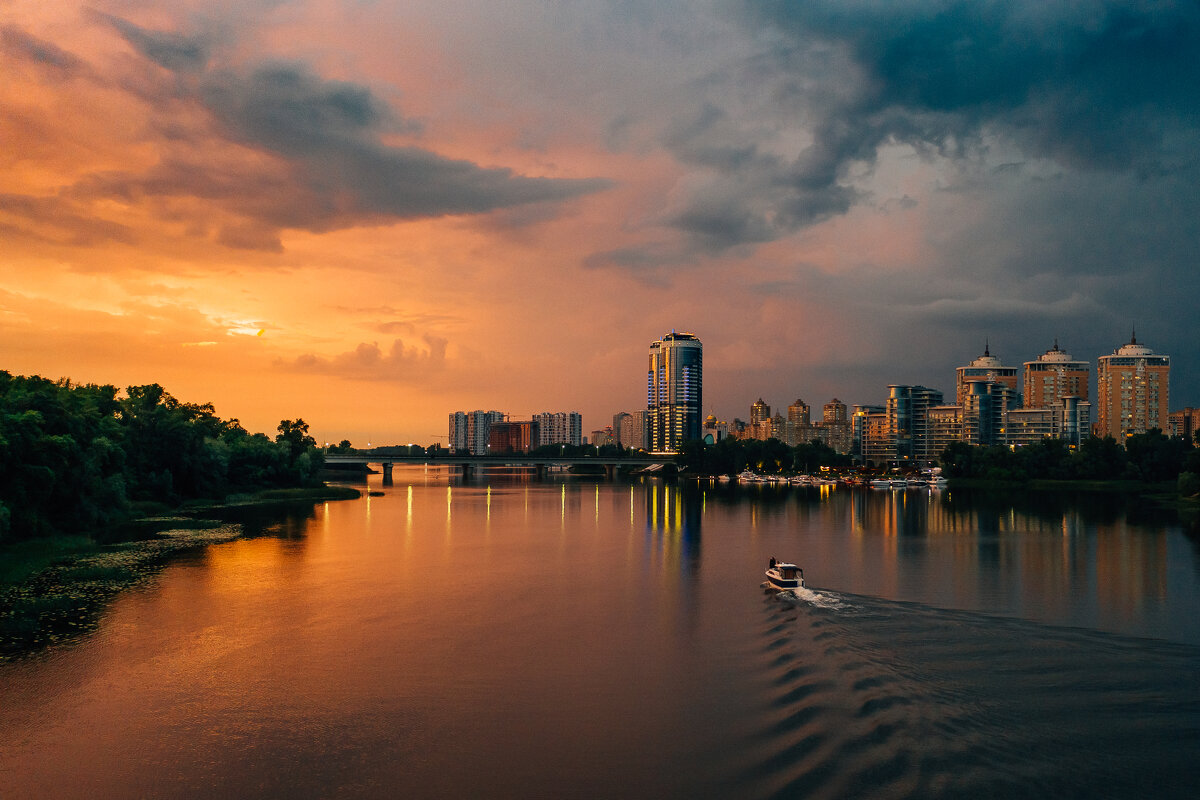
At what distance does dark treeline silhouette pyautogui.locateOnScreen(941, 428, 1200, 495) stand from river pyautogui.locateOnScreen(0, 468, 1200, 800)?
10057 cm

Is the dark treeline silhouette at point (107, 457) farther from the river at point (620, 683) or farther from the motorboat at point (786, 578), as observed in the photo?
the motorboat at point (786, 578)

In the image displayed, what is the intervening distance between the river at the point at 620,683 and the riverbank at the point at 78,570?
185 cm

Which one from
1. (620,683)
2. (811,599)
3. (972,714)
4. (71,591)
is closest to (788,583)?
(811,599)

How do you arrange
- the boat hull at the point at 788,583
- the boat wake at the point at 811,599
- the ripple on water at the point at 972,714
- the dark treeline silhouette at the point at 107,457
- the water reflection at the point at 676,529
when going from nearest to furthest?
the ripple on water at the point at 972,714 < the boat wake at the point at 811,599 < the boat hull at the point at 788,583 < the dark treeline silhouette at the point at 107,457 < the water reflection at the point at 676,529

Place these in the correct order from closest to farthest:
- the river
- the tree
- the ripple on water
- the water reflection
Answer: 1. the ripple on water
2. the river
3. the water reflection
4. the tree

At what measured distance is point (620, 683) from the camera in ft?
89.0

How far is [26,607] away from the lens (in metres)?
36.0

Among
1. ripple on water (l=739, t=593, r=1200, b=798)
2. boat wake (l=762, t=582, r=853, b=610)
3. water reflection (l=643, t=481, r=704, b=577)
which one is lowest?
water reflection (l=643, t=481, r=704, b=577)

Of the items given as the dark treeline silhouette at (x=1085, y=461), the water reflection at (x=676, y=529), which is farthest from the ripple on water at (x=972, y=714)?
the dark treeline silhouette at (x=1085, y=461)

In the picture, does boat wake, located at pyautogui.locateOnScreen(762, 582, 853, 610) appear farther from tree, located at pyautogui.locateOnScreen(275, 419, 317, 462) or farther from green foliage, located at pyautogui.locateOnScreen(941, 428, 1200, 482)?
green foliage, located at pyautogui.locateOnScreen(941, 428, 1200, 482)

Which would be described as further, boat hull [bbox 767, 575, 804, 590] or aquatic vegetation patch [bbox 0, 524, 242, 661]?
boat hull [bbox 767, 575, 804, 590]

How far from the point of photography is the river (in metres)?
19.7

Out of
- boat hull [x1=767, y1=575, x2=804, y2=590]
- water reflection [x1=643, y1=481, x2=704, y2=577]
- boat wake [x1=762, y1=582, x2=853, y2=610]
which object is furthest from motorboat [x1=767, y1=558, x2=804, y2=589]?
water reflection [x1=643, y1=481, x2=704, y2=577]

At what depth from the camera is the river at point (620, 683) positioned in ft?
64.6
